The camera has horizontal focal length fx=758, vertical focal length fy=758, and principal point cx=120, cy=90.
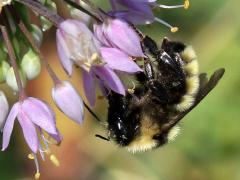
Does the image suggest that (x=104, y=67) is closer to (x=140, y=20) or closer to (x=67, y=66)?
(x=67, y=66)

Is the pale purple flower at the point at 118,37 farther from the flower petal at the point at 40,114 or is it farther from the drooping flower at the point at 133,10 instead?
the flower petal at the point at 40,114

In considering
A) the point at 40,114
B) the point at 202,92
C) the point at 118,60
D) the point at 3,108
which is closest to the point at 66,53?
the point at 118,60

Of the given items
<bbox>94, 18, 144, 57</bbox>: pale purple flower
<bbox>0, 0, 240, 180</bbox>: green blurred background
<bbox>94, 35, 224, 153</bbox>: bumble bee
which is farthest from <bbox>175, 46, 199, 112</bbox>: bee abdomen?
<bbox>0, 0, 240, 180</bbox>: green blurred background

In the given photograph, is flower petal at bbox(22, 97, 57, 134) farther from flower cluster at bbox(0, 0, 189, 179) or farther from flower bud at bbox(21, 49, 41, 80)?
flower bud at bbox(21, 49, 41, 80)

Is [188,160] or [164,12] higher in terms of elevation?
[164,12]

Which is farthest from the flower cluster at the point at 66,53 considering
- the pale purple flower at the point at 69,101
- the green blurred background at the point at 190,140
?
the green blurred background at the point at 190,140

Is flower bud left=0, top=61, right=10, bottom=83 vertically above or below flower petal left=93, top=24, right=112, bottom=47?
below

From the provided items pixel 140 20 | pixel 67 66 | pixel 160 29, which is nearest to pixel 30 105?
pixel 67 66
